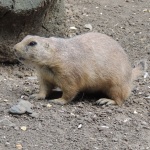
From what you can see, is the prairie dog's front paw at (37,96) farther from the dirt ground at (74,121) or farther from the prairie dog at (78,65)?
the dirt ground at (74,121)

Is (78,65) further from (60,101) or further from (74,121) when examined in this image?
(74,121)

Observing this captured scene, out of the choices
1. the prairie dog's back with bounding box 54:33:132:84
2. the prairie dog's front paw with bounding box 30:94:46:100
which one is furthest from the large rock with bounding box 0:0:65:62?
the prairie dog's front paw with bounding box 30:94:46:100

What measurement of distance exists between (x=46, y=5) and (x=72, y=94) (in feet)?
6.02

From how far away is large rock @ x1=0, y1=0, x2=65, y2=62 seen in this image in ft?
24.5

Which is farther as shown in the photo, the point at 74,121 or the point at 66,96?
the point at 66,96

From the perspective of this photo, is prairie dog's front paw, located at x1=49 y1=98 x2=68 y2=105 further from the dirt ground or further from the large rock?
the large rock

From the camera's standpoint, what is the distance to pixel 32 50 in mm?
6527

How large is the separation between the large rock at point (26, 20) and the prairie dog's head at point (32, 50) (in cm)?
104

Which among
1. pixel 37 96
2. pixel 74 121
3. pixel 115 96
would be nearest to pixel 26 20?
pixel 37 96

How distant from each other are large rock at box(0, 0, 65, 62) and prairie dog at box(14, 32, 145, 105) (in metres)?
0.99

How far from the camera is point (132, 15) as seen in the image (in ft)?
33.7

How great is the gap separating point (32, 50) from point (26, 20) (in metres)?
1.42

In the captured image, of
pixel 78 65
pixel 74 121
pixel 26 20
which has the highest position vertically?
pixel 26 20

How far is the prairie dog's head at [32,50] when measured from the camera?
21.2 feet
